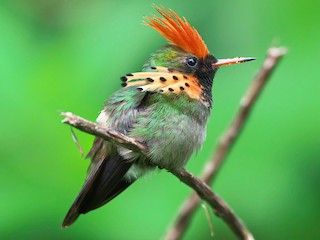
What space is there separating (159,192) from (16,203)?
0.65 metres

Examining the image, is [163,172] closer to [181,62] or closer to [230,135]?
[230,135]

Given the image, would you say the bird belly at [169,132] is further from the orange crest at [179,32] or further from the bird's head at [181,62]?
the orange crest at [179,32]

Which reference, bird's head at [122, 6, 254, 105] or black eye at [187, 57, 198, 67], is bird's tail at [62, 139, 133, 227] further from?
black eye at [187, 57, 198, 67]

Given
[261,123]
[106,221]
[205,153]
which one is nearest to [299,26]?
[261,123]

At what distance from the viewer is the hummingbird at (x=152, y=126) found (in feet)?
11.3

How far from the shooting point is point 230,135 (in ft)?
11.8

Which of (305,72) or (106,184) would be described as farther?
(305,72)

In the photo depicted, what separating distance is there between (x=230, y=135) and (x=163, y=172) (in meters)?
0.41

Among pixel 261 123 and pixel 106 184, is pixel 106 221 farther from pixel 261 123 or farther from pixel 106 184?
pixel 261 123

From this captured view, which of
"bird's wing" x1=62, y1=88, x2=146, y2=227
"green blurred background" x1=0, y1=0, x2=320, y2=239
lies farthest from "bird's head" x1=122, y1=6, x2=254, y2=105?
"green blurred background" x1=0, y1=0, x2=320, y2=239

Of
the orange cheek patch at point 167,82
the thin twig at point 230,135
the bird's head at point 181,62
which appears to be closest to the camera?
the orange cheek patch at point 167,82

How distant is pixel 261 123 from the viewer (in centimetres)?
387

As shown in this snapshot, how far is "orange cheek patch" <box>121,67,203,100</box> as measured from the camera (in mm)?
3244

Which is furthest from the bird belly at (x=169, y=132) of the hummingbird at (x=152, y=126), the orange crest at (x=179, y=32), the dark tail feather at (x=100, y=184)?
the orange crest at (x=179, y=32)
